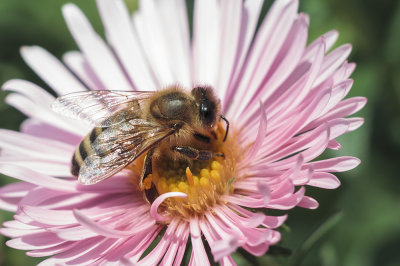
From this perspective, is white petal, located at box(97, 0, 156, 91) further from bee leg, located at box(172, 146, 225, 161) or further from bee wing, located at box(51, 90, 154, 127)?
bee leg, located at box(172, 146, 225, 161)

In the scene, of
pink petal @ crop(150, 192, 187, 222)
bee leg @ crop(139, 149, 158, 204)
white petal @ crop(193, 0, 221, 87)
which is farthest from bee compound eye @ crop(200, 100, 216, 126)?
white petal @ crop(193, 0, 221, 87)

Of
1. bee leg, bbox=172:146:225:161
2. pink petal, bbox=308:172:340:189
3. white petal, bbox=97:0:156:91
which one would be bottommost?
bee leg, bbox=172:146:225:161

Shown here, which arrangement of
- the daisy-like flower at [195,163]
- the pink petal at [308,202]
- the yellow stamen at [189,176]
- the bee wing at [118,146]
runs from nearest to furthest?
the pink petal at [308,202] < the daisy-like flower at [195,163] < the bee wing at [118,146] < the yellow stamen at [189,176]

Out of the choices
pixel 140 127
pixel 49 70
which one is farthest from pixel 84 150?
pixel 49 70

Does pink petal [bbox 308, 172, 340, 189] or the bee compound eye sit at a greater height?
the bee compound eye

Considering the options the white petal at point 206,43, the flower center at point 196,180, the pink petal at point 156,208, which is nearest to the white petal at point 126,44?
the white petal at point 206,43

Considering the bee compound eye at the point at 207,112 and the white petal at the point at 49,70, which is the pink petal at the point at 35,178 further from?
the bee compound eye at the point at 207,112
